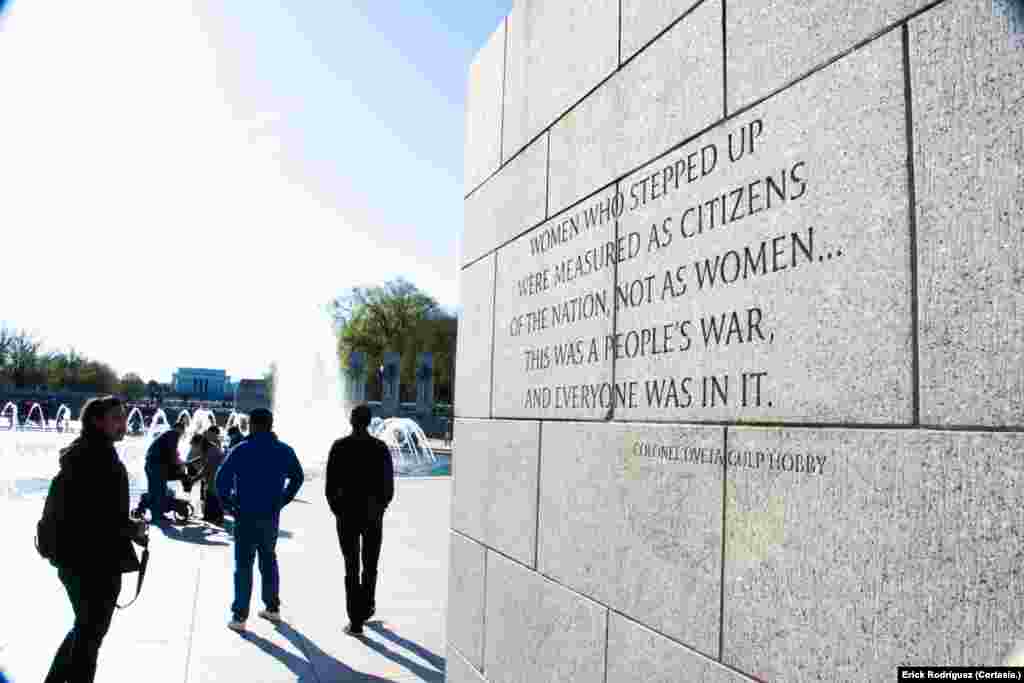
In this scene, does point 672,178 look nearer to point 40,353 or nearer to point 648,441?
point 648,441

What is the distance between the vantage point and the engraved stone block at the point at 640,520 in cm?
281

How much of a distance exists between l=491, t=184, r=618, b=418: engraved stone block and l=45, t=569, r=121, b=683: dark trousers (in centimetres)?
260

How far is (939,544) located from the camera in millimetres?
1946

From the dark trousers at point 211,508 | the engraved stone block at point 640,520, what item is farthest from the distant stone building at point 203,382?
the engraved stone block at point 640,520

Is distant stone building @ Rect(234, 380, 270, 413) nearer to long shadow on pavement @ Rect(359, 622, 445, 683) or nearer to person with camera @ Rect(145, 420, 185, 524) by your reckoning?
person with camera @ Rect(145, 420, 185, 524)

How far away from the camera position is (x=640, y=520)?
10.6 ft

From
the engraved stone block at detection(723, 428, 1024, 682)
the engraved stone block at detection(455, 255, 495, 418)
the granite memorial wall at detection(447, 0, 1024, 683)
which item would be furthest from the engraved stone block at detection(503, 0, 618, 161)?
the engraved stone block at detection(723, 428, 1024, 682)

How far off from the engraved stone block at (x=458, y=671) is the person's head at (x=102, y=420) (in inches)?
101

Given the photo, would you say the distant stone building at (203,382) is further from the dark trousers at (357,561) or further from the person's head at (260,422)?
the dark trousers at (357,561)

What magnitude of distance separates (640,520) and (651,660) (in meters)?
0.55

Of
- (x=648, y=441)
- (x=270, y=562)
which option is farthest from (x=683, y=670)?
(x=270, y=562)

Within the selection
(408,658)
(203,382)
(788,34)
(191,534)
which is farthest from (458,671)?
(203,382)

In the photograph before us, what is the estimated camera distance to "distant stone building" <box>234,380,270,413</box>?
58.1 meters

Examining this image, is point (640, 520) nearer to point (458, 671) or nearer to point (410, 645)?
point (458, 671)
